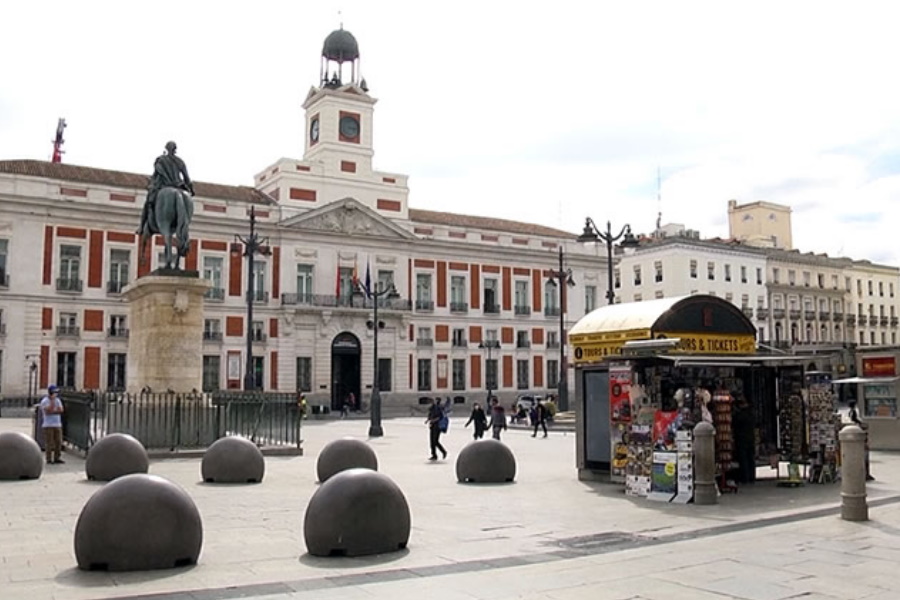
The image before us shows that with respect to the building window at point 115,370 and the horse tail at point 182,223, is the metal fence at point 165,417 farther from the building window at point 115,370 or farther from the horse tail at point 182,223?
the building window at point 115,370

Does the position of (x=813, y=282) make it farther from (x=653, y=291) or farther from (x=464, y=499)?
(x=464, y=499)

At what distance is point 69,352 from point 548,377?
33.4 m

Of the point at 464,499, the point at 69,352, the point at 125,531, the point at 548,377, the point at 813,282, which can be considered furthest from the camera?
the point at 813,282

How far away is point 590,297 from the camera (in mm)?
68375

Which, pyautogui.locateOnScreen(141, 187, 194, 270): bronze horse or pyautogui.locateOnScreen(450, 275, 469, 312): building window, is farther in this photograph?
pyautogui.locateOnScreen(450, 275, 469, 312): building window

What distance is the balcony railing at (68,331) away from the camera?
161 feet

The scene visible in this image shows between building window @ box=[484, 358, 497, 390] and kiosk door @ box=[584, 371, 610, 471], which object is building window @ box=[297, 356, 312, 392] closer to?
building window @ box=[484, 358, 497, 390]

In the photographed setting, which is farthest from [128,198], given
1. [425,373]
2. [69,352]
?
[425,373]

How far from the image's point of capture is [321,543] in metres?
8.21

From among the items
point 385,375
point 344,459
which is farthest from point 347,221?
point 344,459

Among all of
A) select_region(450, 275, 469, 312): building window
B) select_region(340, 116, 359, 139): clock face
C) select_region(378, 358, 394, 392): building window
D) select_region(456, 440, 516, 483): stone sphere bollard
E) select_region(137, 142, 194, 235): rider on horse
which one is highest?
select_region(340, 116, 359, 139): clock face

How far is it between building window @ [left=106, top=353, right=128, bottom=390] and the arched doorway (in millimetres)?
13267

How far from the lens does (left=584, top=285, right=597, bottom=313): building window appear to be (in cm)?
6806

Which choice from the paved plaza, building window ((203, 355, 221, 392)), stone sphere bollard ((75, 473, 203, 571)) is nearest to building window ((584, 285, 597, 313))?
building window ((203, 355, 221, 392))
